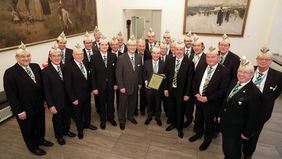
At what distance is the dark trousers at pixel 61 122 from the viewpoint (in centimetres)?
336

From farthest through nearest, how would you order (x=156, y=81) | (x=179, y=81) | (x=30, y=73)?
(x=156, y=81), (x=179, y=81), (x=30, y=73)

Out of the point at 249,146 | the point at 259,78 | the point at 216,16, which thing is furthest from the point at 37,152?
the point at 216,16

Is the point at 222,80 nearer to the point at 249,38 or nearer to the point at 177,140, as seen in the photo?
the point at 177,140

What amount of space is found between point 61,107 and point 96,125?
110 cm

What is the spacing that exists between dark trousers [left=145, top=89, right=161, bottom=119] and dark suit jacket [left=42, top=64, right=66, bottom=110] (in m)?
1.66

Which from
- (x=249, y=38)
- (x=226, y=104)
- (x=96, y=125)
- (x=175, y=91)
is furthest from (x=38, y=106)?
(x=249, y=38)

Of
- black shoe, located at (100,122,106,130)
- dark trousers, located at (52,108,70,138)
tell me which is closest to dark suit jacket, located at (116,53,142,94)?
black shoe, located at (100,122,106,130)

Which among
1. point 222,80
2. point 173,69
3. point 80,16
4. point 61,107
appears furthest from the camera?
point 80,16

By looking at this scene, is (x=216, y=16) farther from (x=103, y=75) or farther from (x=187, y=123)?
(x=103, y=75)

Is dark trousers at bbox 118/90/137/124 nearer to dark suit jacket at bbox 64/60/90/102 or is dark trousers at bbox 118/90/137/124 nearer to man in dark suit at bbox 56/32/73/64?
dark suit jacket at bbox 64/60/90/102

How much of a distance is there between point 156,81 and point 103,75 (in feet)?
3.41

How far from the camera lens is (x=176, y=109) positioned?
3.81 m

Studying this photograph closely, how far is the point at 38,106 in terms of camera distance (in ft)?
10.1

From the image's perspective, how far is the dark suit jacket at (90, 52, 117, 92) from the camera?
363cm
